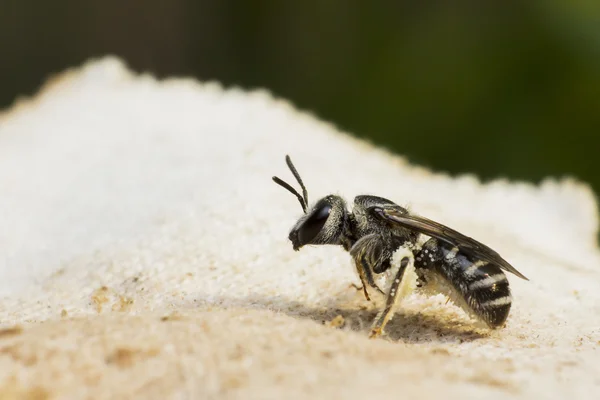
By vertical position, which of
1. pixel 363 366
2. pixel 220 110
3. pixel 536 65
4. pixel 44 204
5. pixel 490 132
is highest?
pixel 536 65

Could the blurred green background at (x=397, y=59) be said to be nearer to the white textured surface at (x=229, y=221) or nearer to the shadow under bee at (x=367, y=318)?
the white textured surface at (x=229, y=221)

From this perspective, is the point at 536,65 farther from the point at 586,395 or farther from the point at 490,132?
the point at 586,395

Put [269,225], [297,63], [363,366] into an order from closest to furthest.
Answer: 1. [363,366]
2. [269,225]
3. [297,63]

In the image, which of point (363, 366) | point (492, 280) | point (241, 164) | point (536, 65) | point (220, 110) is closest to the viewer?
point (363, 366)

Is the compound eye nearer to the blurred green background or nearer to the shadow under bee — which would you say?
the shadow under bee

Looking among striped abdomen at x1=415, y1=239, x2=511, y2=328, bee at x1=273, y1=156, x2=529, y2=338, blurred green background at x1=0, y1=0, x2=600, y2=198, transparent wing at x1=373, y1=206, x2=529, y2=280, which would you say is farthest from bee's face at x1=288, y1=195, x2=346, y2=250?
blurred green background at x1=0, y1=0, x2=600, y2=198

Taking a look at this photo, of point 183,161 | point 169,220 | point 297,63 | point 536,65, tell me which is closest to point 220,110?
point 183,161

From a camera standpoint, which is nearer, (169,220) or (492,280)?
(492,280)

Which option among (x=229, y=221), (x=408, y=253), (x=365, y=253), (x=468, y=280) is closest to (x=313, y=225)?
(x=365, y=253)
